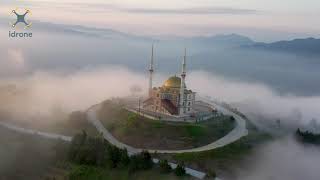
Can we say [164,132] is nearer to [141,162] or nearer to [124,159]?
[124,159]

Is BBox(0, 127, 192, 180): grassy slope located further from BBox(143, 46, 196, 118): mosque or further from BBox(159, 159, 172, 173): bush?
BBox(143, 46, 196, 118): mosque

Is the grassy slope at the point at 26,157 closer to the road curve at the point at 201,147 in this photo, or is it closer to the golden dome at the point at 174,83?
the road curve at the point at 201,147

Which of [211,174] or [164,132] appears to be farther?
[164,132]

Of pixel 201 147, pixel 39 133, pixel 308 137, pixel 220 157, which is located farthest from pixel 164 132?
pixel 308 137

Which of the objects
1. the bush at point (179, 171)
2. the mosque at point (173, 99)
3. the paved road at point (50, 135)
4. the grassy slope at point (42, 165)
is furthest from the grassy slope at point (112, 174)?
the mosque at point (173, 99)

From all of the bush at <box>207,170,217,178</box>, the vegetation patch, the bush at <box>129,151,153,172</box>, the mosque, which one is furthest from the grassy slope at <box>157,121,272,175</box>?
the vegetation patch

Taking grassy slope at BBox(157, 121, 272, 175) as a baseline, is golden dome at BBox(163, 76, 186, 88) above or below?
above

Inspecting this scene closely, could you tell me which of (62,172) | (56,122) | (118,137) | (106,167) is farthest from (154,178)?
(56,122)
